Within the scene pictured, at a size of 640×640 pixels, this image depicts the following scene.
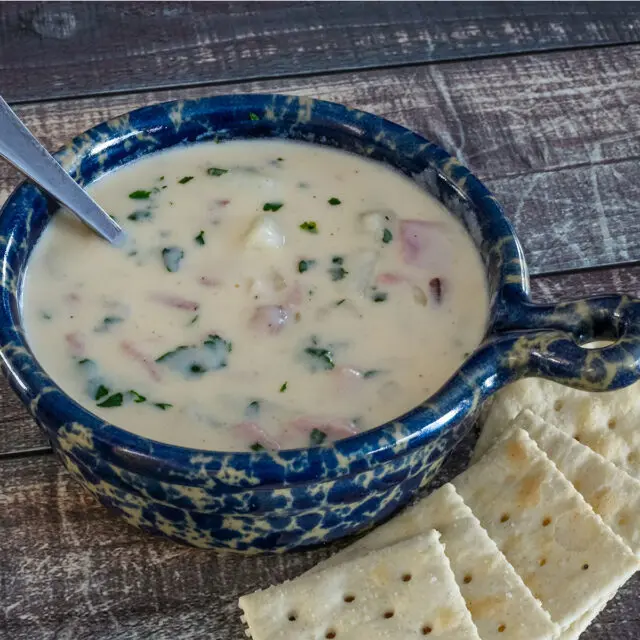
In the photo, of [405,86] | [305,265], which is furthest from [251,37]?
[305,265]

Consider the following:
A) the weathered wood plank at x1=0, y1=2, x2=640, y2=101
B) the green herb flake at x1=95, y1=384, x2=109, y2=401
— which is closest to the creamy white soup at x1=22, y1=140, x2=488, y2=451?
the green herb flake at x1=95, y1=384, x2=109, y2=401

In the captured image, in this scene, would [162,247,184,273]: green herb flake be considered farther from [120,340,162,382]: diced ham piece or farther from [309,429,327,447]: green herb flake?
[309,429,327,447]: green herb flake

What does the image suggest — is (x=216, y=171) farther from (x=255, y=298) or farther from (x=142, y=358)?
(x=142, y=358)

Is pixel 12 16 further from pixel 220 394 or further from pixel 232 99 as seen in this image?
pixel 220 394

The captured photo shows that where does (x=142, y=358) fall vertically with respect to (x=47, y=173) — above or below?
below

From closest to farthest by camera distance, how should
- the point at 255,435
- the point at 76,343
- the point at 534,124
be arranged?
the point at 255,435, the point at 76,343, the point at 534,124

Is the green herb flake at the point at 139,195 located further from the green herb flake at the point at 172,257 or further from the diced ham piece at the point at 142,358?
the diced ham piece at the point at 142,358
